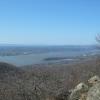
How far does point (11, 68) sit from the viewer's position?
7975 centimetres

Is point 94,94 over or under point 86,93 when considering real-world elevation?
over

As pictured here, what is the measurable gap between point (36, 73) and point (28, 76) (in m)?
5.44

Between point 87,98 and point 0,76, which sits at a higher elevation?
point 87,98

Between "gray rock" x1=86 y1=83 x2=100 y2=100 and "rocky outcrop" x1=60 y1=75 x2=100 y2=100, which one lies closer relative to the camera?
"gray rock" x1=86 y1=83 x2=100 y2=100

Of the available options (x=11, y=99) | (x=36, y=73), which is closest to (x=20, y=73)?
(x=36, y=73)

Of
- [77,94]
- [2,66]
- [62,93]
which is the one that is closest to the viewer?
[77,94]

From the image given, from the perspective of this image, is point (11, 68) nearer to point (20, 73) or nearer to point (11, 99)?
point (20, 73)

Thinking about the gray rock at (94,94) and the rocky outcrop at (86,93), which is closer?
the gray rock at (94,94)

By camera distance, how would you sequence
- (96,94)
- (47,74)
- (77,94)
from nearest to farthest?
(96,94) < (77,94) < (47,74)

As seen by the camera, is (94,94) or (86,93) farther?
(86,93)

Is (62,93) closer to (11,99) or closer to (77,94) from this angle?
(77,94)

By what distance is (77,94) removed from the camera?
1304 centimetres

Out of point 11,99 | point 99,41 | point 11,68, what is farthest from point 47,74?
point 11,99

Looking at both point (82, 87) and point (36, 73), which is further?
point (36, 73)
